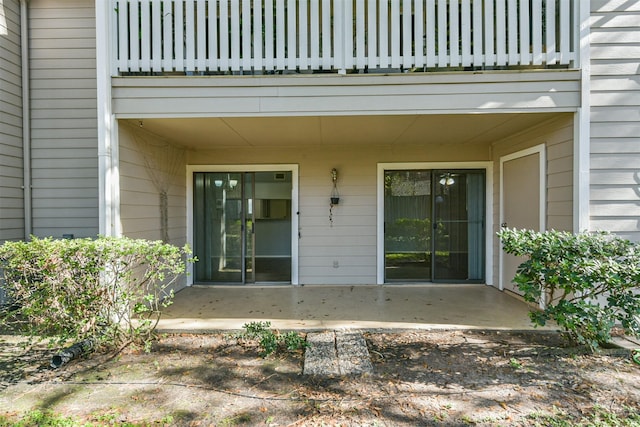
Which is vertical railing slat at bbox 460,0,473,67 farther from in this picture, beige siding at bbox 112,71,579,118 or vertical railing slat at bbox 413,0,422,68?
vertical railing slat at bbox 413,0,422,68

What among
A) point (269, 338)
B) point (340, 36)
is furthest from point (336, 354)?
point (340, 36)

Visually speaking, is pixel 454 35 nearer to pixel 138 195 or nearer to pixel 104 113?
pixel 104 113

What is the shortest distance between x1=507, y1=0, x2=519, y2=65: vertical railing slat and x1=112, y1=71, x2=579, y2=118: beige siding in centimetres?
19

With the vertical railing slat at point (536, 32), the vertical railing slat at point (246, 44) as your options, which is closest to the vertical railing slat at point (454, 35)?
the vertical railing slat at point (536, 32)

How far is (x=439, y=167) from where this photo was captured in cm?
556

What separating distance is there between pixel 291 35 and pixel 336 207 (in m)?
2.78

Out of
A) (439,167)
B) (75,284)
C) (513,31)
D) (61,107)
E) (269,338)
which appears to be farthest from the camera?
(439,167)

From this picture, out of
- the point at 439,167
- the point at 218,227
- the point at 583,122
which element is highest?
the point at 583,122

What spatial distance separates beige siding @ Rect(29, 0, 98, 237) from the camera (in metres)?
4.65

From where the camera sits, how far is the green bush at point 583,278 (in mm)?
2750

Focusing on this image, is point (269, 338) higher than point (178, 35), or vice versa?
point (178, 35)

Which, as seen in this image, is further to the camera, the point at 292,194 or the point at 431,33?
the point at 292,194

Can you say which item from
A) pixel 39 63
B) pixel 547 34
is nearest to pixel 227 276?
pixel 39 63

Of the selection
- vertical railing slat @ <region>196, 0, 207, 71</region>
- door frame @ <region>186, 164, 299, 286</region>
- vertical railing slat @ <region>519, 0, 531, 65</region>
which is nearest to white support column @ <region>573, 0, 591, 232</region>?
vertical railing slat @ <region>519, 0, 531, 65</region>
